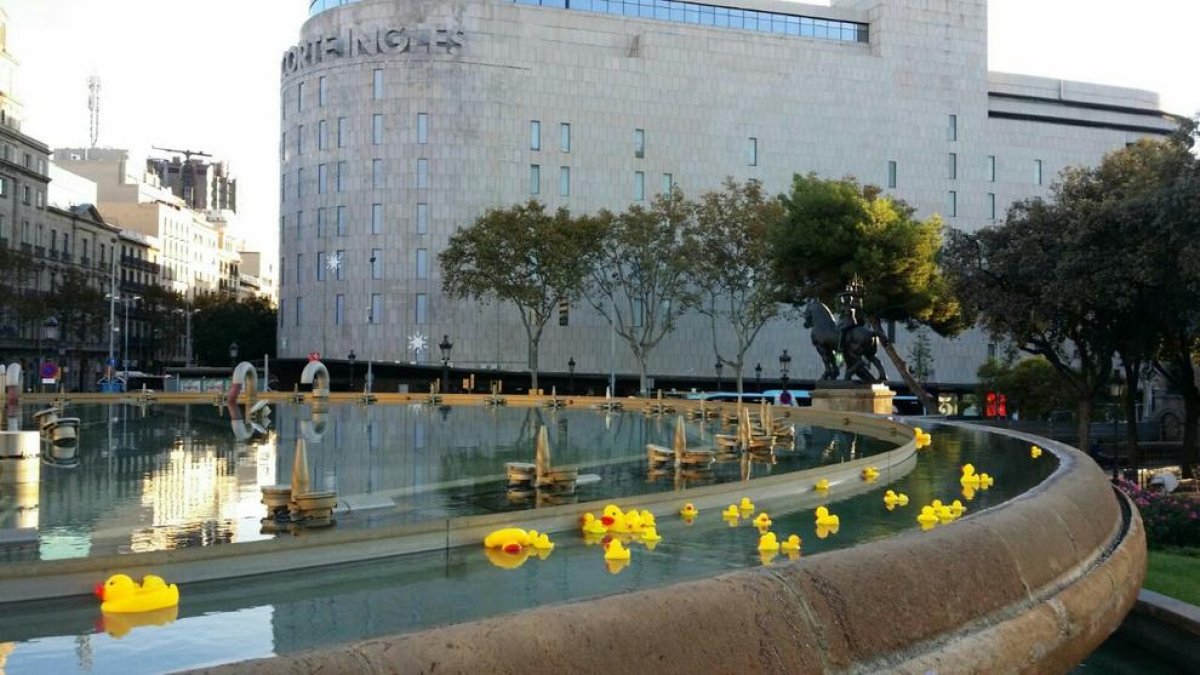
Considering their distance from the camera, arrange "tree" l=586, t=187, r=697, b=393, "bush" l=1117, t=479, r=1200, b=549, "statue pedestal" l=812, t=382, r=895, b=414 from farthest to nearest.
→ "tree" l=586, t=187, r=697, b=393 < "statue pedestal" l=812, t=382, r=895, b=414 < "bush" l=1117, t=479, r=1200, b=549

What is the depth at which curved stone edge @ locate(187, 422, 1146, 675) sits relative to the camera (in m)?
3.58

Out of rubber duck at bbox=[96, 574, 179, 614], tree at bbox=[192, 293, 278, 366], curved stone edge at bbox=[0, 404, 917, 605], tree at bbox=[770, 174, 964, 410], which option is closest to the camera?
rubber duck at bbox=[96, 574, 179, 614]

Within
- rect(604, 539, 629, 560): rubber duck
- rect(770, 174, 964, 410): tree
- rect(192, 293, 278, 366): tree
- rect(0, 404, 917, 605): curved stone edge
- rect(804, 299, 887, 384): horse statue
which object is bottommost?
rect(604, 539, 629, 560): rubber duck

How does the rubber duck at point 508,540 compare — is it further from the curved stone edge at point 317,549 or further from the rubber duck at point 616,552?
the rubber duck at point 616,552

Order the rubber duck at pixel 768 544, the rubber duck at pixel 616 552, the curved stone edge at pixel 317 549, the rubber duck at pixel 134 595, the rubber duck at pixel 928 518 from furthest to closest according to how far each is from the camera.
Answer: the rubber duck at pixel 928 518, the rubber duck at pixel 768 544, the rubber duck at pixel 616 552, the curved stone edge at pixel 317 549, the rubber duck at pixel 134 595

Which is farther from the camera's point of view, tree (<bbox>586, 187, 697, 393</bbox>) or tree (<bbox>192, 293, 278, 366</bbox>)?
tree (<bbox>192, 293, 278, 366</bbox>)

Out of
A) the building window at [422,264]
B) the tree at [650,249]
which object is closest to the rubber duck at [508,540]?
the tree at [650,249]

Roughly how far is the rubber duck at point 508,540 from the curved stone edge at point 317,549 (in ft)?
0.32

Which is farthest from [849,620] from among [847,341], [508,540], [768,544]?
[847,341]

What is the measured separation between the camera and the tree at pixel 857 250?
47.1 meters

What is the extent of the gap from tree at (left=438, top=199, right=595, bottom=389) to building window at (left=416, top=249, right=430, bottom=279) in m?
11.6

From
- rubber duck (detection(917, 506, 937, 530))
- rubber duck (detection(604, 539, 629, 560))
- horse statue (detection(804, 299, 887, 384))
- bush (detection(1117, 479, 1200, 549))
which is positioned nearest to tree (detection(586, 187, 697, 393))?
horse statue (detection(804, 299, 887, 384))

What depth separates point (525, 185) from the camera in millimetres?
69000

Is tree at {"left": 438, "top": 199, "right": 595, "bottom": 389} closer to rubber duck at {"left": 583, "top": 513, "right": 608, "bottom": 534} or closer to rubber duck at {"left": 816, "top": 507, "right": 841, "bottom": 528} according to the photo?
rubber duck at {"left": 816, "top": 507, "right": 841, "bottom": 528}
